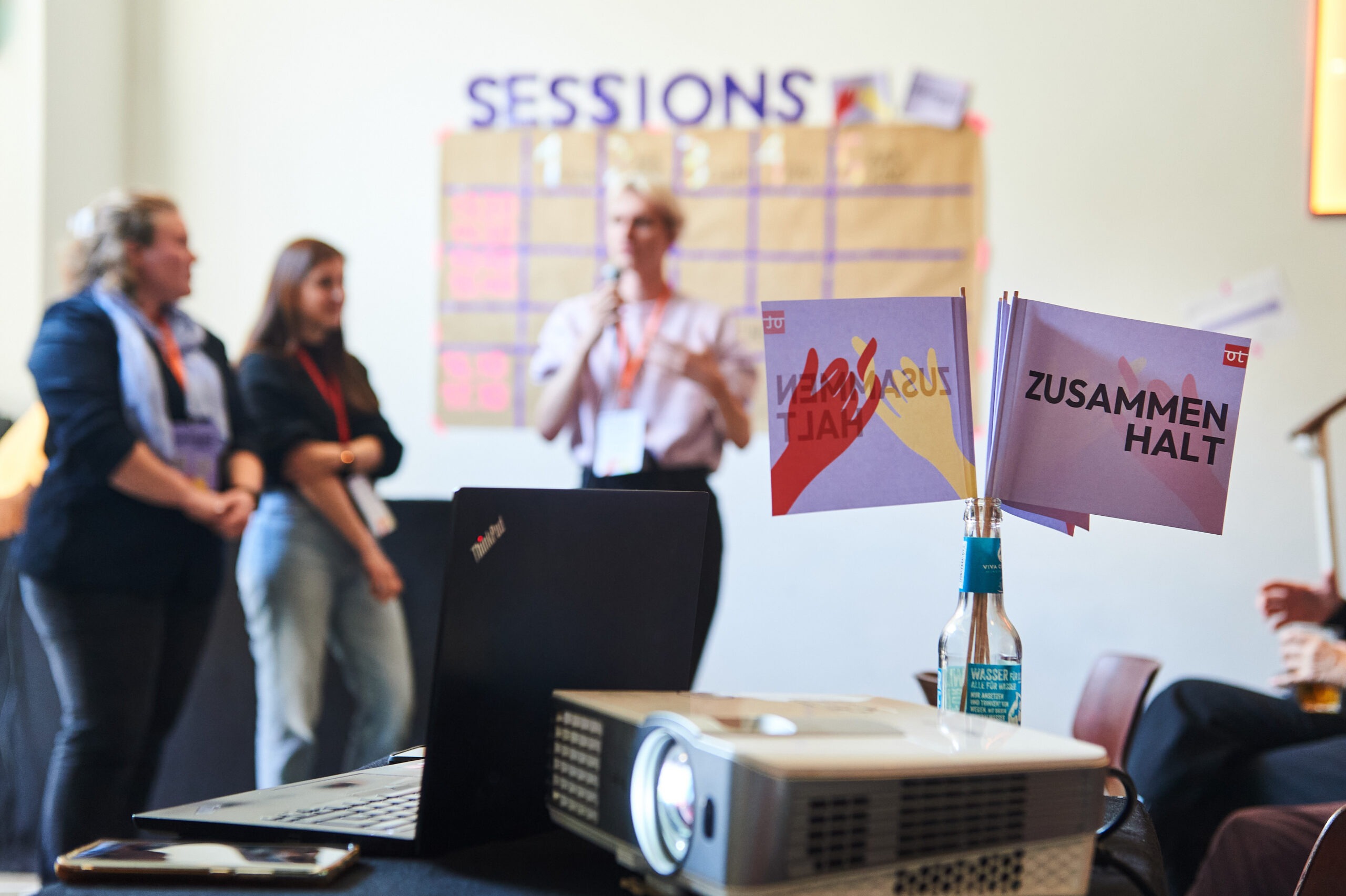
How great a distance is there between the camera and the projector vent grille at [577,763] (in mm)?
608

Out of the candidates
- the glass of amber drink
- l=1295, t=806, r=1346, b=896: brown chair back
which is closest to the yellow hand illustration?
l=1295, t=806, r=1346, b=896: brown chair back

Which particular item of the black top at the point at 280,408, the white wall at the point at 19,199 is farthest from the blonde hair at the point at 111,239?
the white wall at the point at 19,199

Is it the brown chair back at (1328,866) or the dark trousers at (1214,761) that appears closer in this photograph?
the brown chair back at (1328,866)

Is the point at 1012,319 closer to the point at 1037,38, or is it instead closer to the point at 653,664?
the point at 653,664

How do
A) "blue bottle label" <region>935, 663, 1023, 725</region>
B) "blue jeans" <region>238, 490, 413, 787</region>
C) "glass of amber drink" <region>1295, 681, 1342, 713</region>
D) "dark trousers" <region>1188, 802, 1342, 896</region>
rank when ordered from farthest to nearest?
"blue jeans" <region>238, 490, 413, 787</region> < "dark trousers" <region>1188, 802, 1342, 896</region> < "glass of amber drink" <region>1295, 681, 1342, 713</region> < "blue bottle label" <region>935, 663, 1023, 725</region>

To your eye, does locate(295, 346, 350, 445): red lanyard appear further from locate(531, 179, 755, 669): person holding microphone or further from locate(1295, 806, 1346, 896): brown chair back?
locate(1295, 806, 1346, 896): brown chair back

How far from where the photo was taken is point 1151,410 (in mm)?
852

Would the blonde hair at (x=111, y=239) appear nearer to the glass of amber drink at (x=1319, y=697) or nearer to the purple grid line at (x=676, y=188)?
the purple grid line at (x=676, y=188)

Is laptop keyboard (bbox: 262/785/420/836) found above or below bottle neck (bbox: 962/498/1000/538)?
below

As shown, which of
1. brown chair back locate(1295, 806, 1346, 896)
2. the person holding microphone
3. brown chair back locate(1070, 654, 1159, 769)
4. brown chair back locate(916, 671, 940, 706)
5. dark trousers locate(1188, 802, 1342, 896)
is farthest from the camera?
the person holding microphone

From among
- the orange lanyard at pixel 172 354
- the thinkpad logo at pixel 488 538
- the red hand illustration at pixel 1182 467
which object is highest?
the orange lanyard at pixel 172 354

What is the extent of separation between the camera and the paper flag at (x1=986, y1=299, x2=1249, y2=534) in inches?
33.1

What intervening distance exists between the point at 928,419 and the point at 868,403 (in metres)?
0.05

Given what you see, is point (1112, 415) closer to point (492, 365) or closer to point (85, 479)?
point (85, 479)
